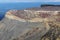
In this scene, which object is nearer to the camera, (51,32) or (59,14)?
(51,32)

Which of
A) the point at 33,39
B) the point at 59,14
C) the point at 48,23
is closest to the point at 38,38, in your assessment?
the point at 33,39

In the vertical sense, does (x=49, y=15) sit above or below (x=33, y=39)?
above

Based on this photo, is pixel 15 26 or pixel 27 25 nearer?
pixel 27 25

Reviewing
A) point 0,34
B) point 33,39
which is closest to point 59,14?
point 33,39

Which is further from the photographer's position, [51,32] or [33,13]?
[33,13]

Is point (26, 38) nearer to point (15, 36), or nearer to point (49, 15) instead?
point (15, 36)

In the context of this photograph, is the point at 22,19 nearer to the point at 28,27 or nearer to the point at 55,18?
the point at 28,27
